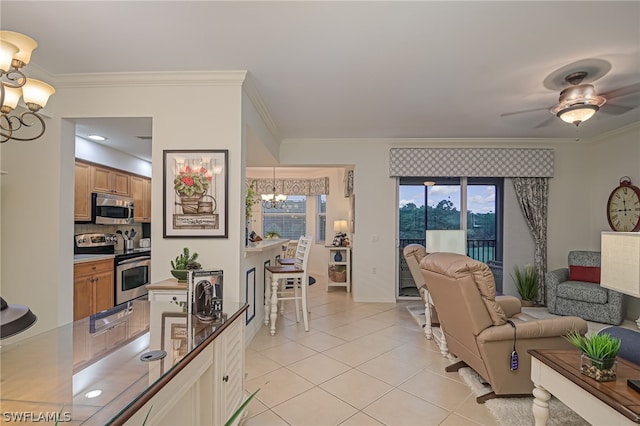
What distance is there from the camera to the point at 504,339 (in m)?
2.26

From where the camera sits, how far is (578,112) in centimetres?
292

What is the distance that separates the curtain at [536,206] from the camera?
530cm

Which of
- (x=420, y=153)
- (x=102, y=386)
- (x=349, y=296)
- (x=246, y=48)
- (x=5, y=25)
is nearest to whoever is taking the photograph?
(x=102, y=386)

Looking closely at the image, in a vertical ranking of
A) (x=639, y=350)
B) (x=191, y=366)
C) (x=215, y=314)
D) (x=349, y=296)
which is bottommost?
(x=349, y=296)

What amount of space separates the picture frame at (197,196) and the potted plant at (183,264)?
0.59 ft

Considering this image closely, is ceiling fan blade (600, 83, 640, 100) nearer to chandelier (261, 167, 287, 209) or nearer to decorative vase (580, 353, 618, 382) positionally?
decorative vase (580, 353, 618, 382)

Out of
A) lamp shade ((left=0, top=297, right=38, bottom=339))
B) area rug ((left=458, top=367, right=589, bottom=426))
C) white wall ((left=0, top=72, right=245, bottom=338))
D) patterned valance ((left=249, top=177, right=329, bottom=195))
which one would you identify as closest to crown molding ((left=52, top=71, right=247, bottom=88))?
white wall ((left=0, top=72, right=245, bottom=338))

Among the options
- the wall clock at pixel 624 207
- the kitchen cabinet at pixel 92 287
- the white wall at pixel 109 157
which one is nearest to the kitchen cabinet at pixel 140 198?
the white wall at pixel 109 157

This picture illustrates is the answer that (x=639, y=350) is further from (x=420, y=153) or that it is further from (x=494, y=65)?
(x=420, y=153)

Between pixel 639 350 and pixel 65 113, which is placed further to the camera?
pixel 65 113

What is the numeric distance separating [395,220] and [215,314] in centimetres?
424

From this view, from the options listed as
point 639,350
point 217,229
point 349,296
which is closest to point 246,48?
point 217,229

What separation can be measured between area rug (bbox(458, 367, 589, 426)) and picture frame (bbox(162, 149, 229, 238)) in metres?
2.48

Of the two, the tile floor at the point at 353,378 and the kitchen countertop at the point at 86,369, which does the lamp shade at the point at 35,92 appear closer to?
the kitchen countertop at the point at 86,369
